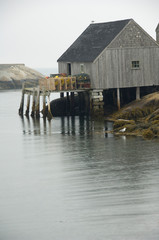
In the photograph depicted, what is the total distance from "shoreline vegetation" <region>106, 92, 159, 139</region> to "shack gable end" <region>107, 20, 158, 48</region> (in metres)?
4.20

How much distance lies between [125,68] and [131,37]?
224 cm

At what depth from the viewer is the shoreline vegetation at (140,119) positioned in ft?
106

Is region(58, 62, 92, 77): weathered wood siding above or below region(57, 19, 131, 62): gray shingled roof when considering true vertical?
below

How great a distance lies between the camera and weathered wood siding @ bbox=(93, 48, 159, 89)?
142 ft

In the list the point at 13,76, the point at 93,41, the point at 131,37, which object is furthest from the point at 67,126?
the point at 13,76

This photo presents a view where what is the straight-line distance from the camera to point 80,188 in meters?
20.7

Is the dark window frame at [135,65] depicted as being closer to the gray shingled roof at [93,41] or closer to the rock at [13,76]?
the gray shingled roof at [93,41]

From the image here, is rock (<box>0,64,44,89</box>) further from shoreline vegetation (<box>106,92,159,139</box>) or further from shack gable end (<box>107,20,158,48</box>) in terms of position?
shoreline vegetation (<box>106,92,159,139</box>)

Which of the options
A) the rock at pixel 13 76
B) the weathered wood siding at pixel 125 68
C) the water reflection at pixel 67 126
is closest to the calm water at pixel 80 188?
the water reflection at pixel 67 126

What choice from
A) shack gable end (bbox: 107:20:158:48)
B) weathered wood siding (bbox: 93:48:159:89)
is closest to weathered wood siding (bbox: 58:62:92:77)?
weathered wood siding (bbox: 93:48:159:89)

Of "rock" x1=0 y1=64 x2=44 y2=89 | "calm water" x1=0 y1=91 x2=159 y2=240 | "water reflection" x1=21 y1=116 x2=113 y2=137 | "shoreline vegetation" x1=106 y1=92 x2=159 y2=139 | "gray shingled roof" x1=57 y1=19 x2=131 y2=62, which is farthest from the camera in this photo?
"rock" x1=0 y1=64 x2=44 y2=89

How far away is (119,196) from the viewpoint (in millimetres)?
19297

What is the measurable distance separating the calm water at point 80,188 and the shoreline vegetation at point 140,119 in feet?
3.56

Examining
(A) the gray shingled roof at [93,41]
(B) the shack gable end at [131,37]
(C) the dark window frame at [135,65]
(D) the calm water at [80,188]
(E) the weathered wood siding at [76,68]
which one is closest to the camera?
(D) the calm water at [80,188]
